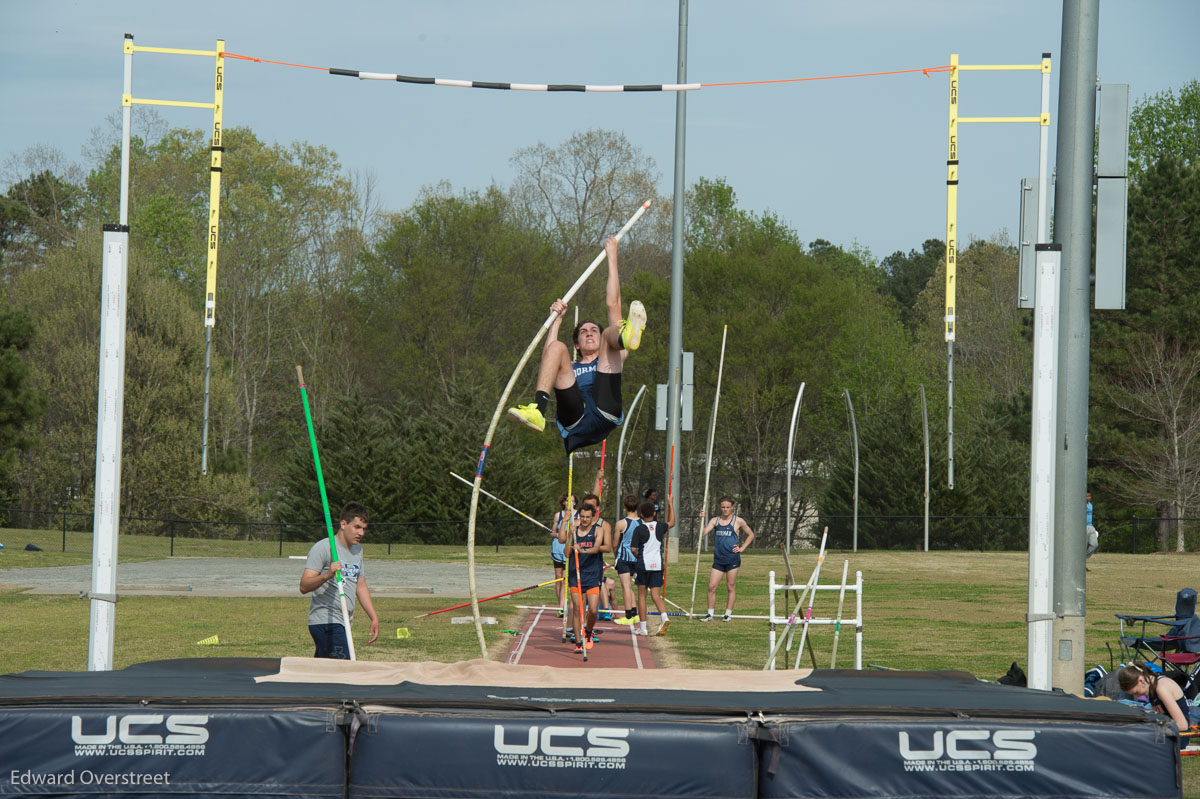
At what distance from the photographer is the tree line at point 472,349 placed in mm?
31375

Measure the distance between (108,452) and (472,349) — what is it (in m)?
32.2

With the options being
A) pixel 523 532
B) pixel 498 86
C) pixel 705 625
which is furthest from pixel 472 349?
pixel 498 86

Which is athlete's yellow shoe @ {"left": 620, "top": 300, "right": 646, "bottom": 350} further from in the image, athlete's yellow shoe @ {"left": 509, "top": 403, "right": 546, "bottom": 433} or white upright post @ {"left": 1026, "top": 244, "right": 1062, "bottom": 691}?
white upright post @ {"left": 1026, "top": 244, "right": 1062, "bottom": 691}

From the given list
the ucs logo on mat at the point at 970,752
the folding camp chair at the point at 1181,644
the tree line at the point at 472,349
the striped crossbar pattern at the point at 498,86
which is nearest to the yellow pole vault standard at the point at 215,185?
the striped crossbar pattern at the point at 498,86

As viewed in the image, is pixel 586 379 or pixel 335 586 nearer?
pixel 586 379

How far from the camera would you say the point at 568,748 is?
5.13 metres

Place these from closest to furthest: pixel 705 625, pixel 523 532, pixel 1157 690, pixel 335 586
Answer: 1. pixel 1157 690
2. pixel 335 586
3. pixel 705 625
4. pixel 523 532

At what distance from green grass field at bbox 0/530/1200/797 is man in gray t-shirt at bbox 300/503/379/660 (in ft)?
9.47

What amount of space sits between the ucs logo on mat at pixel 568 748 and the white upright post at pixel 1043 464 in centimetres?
284

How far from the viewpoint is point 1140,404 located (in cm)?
3184

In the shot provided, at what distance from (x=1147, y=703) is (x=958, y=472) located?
26635 mm

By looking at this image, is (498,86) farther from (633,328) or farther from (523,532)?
(523,532)

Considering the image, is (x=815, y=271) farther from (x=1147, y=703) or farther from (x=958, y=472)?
(x=1147, y=703)

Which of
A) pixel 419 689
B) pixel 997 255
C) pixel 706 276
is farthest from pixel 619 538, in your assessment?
pixel 997 255
